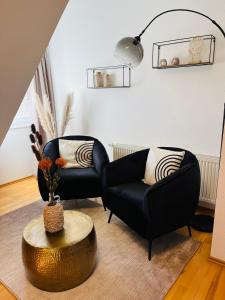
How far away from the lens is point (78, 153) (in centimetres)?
289

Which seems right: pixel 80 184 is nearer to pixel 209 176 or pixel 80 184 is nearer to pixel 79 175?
pixel 79 175

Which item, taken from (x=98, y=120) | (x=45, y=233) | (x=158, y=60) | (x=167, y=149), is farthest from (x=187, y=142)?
(x=45, y=233)

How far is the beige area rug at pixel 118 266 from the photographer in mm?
1617

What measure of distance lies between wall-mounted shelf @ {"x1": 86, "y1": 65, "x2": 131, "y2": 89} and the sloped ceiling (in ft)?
5.84

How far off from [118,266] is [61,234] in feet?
1.82

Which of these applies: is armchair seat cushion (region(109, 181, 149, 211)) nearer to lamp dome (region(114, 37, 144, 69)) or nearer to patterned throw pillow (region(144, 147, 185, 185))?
patterned throw pillow (region(144, 147, 185, 185))

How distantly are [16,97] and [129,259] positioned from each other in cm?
150

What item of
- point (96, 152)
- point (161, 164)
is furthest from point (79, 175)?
point (161, 164)

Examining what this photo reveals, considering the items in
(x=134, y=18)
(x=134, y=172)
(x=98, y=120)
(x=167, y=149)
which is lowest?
(x=134, y=172)

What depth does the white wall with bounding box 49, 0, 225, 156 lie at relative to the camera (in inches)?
95.9

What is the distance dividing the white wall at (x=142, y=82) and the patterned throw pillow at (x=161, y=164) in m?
0.48

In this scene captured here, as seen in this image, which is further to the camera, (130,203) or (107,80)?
(107,80)

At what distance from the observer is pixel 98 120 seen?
3.41 meters

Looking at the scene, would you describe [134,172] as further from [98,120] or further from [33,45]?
[33,45]
